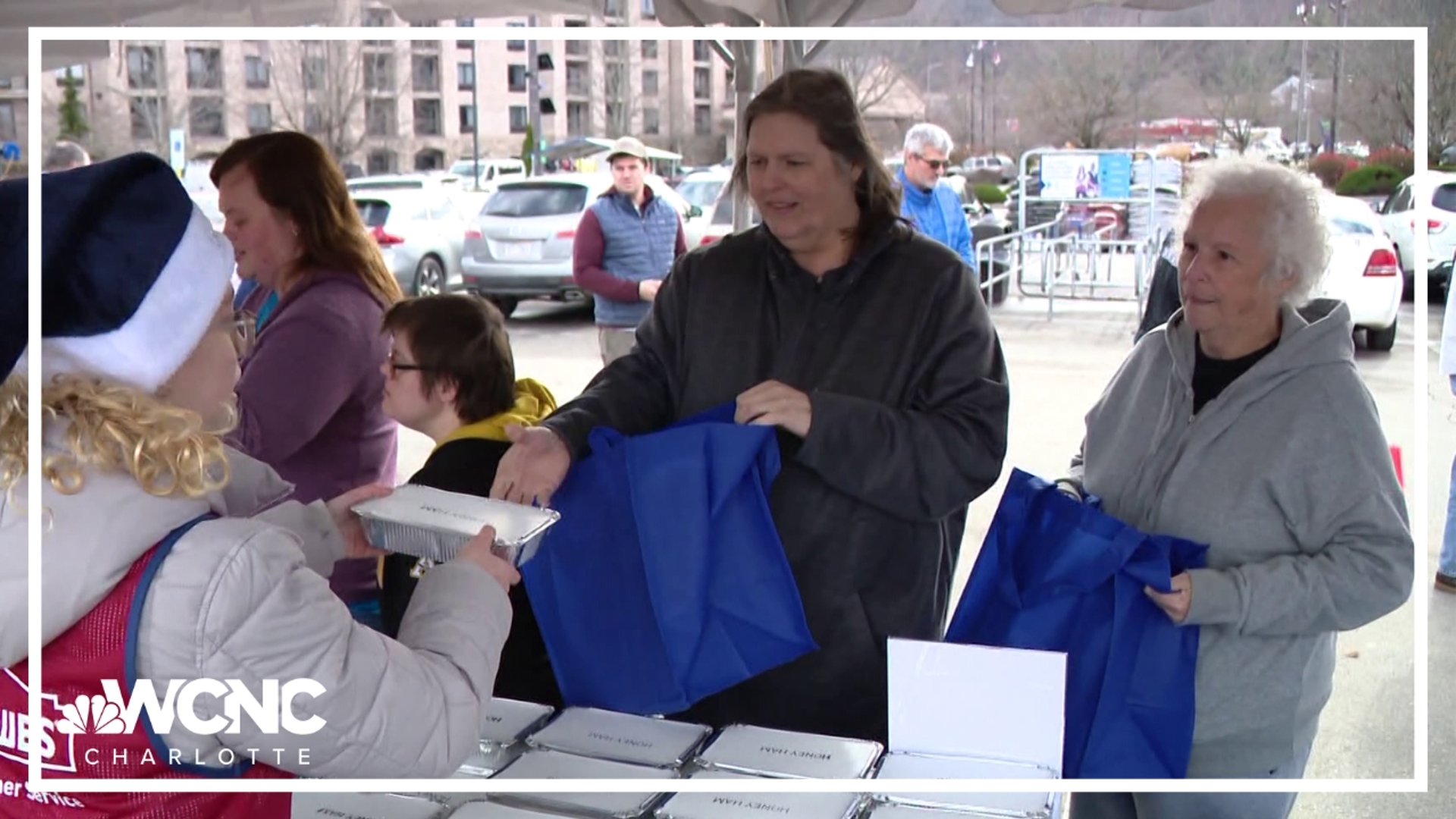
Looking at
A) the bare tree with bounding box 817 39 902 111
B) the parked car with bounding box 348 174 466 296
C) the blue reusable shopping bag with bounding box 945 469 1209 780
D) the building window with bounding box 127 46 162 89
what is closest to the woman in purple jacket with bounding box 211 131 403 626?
the bare tree with bounding box 817 39 902 111

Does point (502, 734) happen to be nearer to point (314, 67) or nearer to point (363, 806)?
point (363, 806)

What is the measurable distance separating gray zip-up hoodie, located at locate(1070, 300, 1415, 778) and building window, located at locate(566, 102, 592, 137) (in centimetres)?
2248

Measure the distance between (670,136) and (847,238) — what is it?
16876 mm

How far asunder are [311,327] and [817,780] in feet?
4.06

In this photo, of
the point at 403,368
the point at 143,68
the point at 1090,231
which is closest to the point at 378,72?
the point at 143,68

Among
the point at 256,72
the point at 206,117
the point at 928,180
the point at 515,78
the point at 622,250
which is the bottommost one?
the point at 622,250

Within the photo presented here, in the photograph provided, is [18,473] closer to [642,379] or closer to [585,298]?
[642,379]

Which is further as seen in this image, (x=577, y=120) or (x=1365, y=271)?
(x=577, y=120)

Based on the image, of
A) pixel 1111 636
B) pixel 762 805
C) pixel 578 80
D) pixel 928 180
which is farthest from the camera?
pixel 578 80

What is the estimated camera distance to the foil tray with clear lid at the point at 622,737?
1314 mm

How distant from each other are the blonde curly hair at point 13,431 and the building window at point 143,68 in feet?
64.4

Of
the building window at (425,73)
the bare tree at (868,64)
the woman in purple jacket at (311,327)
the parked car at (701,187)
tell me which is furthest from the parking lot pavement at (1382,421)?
the building window at (425,73)

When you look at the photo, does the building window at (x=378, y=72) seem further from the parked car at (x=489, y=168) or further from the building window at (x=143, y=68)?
the building window at (x=143, y=68)

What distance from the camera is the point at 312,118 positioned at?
2220cm
